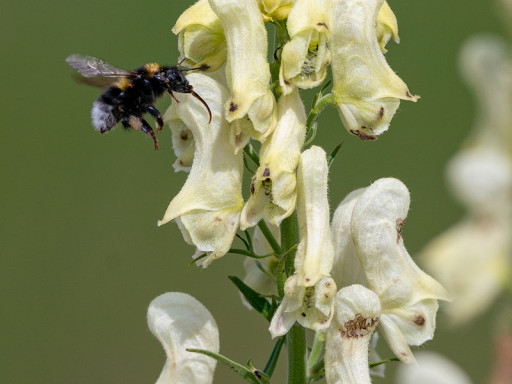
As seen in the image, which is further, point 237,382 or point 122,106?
point 237,382

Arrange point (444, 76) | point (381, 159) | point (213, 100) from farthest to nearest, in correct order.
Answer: point (444, 76), point (381, 159), point (213, 100)

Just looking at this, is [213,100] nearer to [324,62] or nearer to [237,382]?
[324,62]

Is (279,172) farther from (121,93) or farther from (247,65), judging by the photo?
(121,93)

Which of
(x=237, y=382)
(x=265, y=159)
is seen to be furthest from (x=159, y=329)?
(x=237, y=382)

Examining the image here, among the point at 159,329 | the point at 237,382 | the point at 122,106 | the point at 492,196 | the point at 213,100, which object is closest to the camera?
the point at 492,196

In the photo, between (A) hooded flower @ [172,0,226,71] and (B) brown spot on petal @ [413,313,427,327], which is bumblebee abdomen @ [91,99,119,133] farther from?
(B) brown spot on petal @ [413,313,427,327]

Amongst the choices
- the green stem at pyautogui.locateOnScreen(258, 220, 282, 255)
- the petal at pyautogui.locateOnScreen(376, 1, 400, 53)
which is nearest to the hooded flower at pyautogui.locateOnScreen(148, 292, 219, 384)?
the green stem at pyautogui.locateOnScreen(258, 220, 282, 255)
